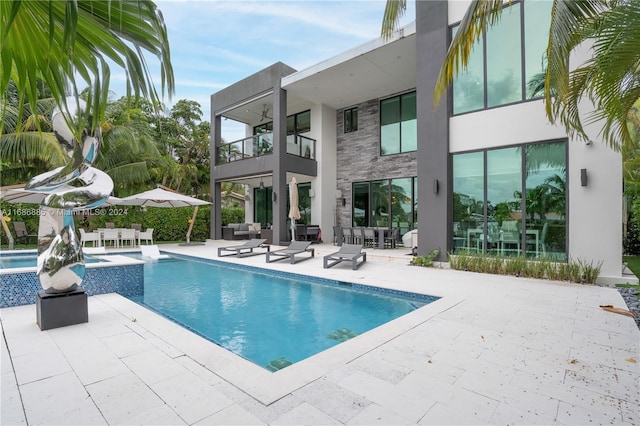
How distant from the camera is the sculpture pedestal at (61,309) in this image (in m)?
4.08

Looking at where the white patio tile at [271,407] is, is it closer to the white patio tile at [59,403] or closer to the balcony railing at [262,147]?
the white patio tile at [59,403]

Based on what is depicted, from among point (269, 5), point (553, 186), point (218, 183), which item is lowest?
point (553, 186)

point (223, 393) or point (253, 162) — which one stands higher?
point (253, 162)

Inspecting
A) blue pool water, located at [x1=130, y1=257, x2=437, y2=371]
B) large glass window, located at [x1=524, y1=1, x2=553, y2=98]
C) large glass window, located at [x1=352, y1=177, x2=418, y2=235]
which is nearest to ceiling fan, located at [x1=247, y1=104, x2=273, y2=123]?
large glass window, located at [x1=352, y1=177, x2=418, y2=235]

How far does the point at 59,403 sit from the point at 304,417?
6.19 feet

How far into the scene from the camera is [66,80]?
171 centimetres

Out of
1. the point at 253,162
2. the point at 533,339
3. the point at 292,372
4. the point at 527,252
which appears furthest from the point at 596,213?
the point at 253,162

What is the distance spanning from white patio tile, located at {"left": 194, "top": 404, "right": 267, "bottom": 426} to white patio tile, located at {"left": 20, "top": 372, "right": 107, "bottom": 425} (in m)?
0.72

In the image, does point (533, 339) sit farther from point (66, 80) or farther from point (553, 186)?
point (553, 186)

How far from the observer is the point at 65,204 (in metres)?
4.38

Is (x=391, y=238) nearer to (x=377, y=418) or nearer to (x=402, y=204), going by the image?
(x=402, y=204)

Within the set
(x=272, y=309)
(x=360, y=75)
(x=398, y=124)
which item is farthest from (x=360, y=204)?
(x=272, y=309)

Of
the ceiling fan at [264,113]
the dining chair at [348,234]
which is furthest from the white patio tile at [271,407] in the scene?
the ceiling fan at [264,113]

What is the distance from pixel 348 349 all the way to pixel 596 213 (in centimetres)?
712
